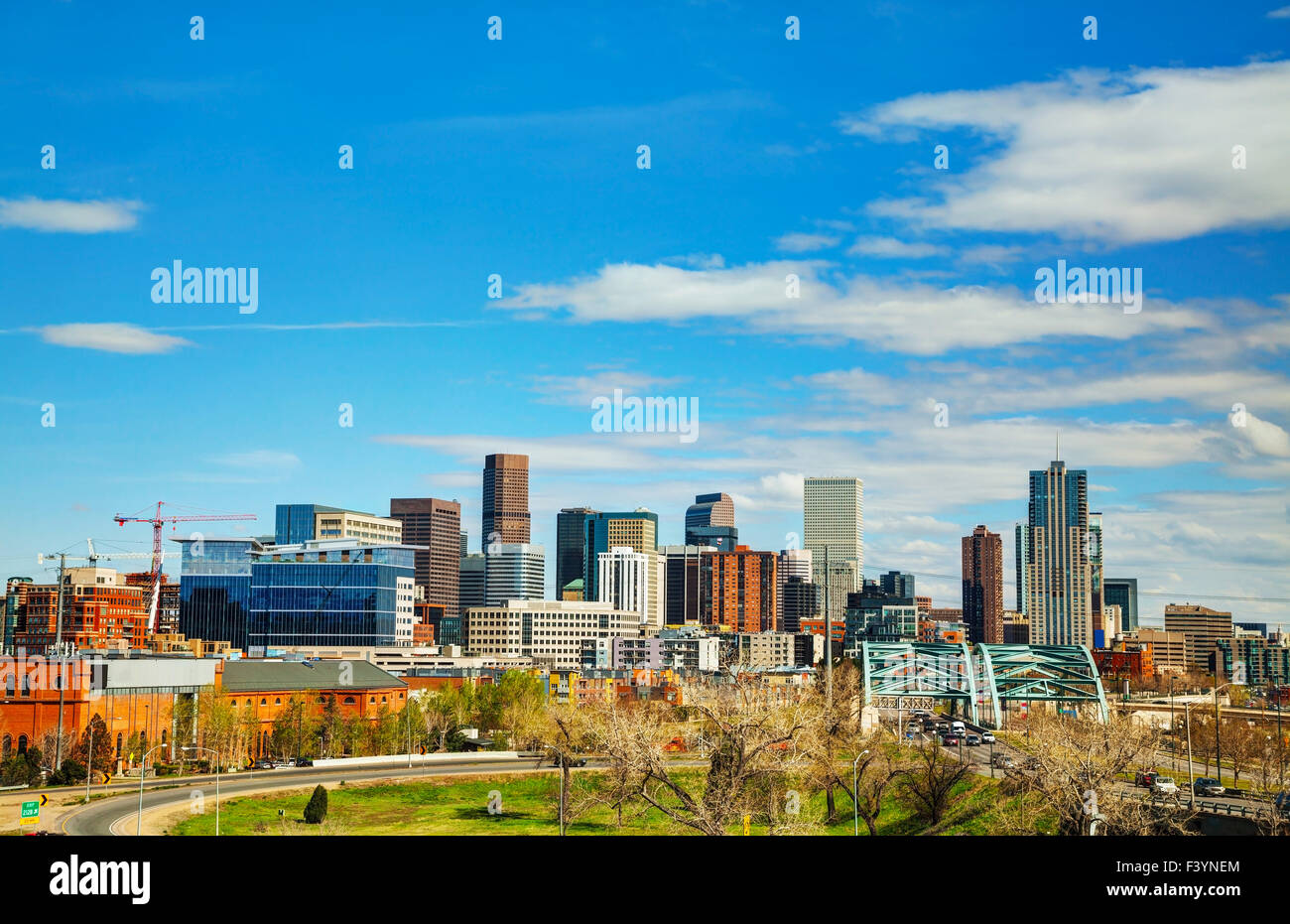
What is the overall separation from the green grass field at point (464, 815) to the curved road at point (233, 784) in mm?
3233

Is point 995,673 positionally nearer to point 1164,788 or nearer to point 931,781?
point 931,781

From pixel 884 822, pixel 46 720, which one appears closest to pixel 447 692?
pixel 46 720

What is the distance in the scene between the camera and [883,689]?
13125 cm

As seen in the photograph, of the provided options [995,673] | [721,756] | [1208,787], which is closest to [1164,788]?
[1208,787]

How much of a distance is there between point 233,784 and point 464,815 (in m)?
17.6

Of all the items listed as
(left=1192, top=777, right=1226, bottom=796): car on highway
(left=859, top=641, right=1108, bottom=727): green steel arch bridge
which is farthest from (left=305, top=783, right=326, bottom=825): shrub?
(left=859, top=641, right=1108, bottom=727): green steel arch bridge

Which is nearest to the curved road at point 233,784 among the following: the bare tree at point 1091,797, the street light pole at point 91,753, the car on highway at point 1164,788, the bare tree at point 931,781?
the street light pole at point 91,753

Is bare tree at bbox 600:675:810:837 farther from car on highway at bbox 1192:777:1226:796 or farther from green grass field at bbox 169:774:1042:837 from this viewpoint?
car on highway at bbox 1192:777:1226:796

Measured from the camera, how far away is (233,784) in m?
84.9

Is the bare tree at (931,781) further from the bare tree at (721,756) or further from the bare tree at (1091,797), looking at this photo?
the bare tree at (721,756)

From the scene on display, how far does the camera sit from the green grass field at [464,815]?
70.0 metres
